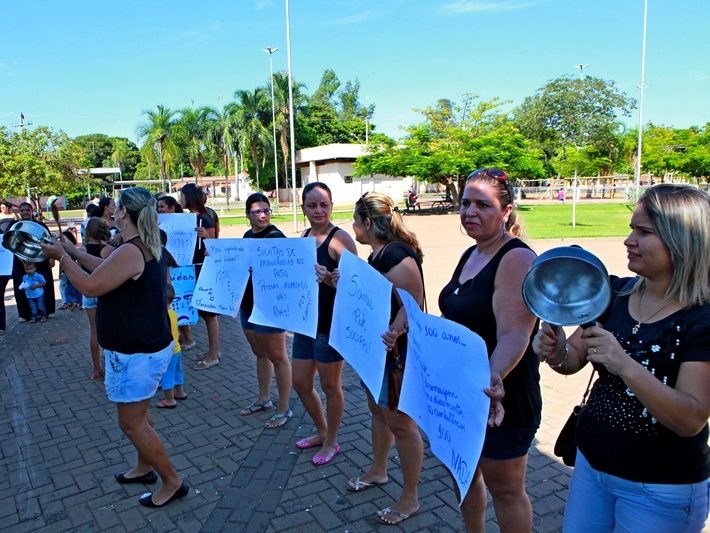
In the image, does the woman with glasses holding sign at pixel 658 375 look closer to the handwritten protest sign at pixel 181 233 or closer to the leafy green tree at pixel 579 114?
the handwritten protest sign at pixel 181 233

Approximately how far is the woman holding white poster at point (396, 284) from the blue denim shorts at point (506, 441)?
74 centimetres

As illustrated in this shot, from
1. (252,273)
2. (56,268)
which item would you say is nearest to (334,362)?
(252,273)

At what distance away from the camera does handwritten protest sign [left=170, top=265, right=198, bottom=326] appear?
5.92m

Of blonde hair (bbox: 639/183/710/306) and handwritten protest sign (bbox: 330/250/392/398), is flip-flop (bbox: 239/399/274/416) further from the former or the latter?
blonde hair (bbox: 639/183/710/306)

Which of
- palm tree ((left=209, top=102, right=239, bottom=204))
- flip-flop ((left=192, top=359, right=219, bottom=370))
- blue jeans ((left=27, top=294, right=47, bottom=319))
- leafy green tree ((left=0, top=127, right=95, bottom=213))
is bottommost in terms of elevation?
flip-flop ((left=192, top=359, right=219, bottom=370))

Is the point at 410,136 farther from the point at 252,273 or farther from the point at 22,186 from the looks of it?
the point at 252,273

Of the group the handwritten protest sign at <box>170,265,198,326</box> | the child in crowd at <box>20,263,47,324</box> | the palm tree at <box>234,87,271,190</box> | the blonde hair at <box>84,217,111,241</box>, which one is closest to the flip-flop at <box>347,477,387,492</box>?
the handwritten protest sign at <box>170,265,198,326</box>

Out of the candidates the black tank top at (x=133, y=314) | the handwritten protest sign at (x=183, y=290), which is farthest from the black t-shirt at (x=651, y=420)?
the handwritten protest sign at (x=183, y=290)

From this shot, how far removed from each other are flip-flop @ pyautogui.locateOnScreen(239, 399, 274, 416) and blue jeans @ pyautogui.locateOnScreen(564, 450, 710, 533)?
3428mm

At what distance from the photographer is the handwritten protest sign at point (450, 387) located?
194cm

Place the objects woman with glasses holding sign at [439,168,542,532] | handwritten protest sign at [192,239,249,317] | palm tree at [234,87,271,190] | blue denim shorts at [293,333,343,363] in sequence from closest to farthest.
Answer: woman with glasses holding sign at [439,168,542,532]
blue denim shorts at [293,333,343,363]
handwritten protest sign at [192,239,249,317]
palm tree at [234,87,271,190]

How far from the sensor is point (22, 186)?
894 inches

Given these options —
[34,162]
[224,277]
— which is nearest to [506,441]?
[224,277]

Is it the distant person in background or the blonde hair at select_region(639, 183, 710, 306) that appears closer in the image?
the blonde hair at select_region(639, 183, 710, 306)
